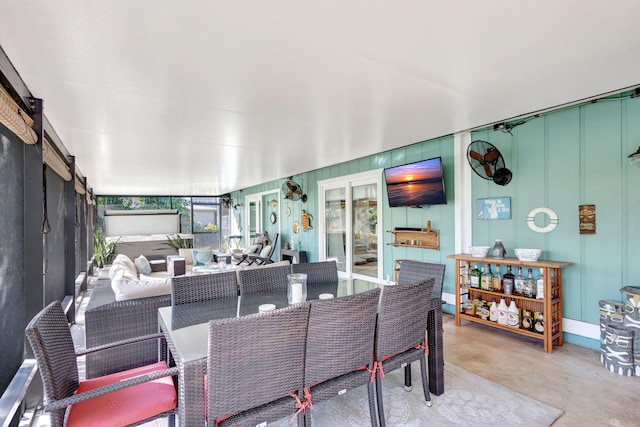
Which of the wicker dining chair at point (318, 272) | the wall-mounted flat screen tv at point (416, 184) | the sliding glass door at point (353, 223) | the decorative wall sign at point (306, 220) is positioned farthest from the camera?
the decorative wall sign at point (306, 220)

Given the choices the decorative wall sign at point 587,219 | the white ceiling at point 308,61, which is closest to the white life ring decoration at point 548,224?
the decorative wall sign at point 587,219

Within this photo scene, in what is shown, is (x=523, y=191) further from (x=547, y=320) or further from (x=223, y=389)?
(x=223, y=389)

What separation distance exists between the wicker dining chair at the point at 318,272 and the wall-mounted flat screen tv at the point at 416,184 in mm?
1887

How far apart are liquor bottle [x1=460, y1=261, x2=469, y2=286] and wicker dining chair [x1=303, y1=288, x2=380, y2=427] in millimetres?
2474

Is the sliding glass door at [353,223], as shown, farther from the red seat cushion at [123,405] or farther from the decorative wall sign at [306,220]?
the red seat cushion at [123,405]

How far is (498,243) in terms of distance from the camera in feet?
11.7

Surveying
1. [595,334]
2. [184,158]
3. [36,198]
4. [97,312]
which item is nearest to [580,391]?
[595,334]

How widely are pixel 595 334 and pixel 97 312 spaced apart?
4.42 m

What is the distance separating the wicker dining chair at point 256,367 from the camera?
4.24 feet

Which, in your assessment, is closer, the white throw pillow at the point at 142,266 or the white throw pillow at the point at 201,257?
the white throw pillow at the point at 142,266

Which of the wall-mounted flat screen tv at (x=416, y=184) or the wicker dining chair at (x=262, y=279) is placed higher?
the wall-mounted flat screen tv at (x=416, y=184)

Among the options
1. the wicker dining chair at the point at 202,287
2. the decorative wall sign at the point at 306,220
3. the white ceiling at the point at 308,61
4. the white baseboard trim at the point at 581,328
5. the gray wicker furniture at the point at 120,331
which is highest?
the white ceiling at the point at 308,61

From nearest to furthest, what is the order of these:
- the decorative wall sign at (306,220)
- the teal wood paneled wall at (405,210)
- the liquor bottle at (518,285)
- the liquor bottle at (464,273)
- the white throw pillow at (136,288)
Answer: the white throw pillow at (136,288)
the liquor bottle at (518,285)
the liquor bottle at (464,273)
the teal wood paneled wall at (405,210)
the decorative wall sign at (306,220)

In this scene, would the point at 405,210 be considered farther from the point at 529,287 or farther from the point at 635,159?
the point at 635,159
